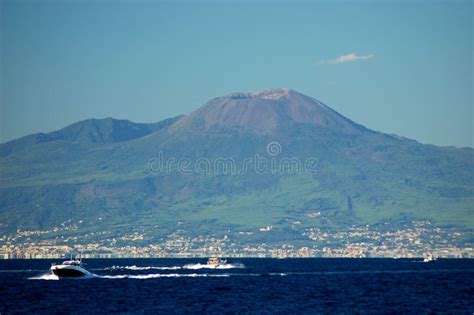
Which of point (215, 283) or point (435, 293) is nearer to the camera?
point (435, 293)

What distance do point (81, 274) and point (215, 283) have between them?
83.3 ft

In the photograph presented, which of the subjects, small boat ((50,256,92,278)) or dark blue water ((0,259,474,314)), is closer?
dark blue water ((0,259,474,314))

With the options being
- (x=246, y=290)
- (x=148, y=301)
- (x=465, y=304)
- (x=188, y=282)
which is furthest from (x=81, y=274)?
(x=465, y=304)

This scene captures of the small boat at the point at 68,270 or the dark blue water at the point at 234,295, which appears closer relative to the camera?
the dark blue water at the point at 234,295

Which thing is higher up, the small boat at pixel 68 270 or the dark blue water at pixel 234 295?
the small boat at pixel 68 270

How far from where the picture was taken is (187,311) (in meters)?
119

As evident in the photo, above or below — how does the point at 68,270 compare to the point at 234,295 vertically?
above

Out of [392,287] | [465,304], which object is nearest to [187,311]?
[465,304]

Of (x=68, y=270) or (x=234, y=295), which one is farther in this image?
(x=68, y=270)

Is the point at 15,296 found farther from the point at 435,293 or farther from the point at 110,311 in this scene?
the point at 435,293

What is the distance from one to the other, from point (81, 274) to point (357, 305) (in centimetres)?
7563

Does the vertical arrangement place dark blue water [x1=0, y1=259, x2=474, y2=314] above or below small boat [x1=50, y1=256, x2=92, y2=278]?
below

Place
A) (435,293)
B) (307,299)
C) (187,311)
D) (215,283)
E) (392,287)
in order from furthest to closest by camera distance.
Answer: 1. (215,283)
2. (392,287)
3. (435,293)
4. (307,299)
5. (187,311)

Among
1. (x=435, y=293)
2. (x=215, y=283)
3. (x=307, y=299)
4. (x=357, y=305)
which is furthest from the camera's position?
(x=215, y=283)
